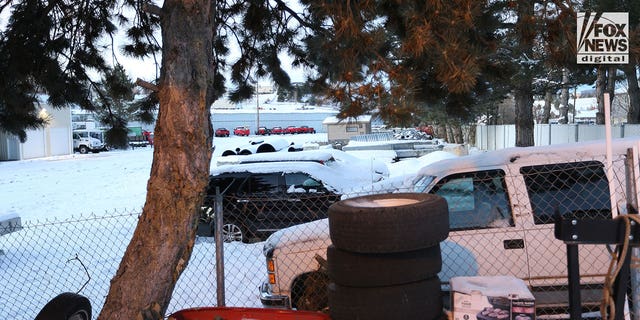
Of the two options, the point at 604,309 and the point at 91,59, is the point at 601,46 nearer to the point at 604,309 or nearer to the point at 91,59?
the point at 604,309

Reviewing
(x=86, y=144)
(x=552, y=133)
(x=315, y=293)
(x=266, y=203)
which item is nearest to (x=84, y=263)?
(x=266, y=203)

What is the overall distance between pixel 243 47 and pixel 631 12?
598cm

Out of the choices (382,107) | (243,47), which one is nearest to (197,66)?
(382,107)

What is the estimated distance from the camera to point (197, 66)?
4.31 m

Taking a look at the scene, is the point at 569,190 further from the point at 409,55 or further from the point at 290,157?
the point at 290,157

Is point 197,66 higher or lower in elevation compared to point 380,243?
higher

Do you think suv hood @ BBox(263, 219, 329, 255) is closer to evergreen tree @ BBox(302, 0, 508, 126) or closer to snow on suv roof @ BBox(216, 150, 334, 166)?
evergreen tree @ BBox(302, 0, 508, 126)

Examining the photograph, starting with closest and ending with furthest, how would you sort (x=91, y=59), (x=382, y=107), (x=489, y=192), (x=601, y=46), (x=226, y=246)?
1. (x=601, y=46)
2. (x=382, y=107)
3. (x=489, y=192)
4. (x=91, y=59)
5. (x=226, y=246)

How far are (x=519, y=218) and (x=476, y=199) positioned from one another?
0.44 metres

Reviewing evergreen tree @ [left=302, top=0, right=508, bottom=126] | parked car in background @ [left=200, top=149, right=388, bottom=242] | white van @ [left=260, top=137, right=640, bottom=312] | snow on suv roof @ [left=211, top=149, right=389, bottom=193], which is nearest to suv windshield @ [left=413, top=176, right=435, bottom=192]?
white van @ [left=260, top=137, right=640, bottom=312]

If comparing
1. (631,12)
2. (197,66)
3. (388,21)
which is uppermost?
(631,12)

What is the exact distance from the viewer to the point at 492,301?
3500mm

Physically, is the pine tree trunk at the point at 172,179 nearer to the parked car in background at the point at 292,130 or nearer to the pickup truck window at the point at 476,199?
the pickup truck window at the point at 476,199

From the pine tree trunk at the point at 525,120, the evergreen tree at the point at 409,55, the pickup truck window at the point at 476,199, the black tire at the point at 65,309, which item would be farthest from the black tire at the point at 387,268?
the pine tree trunk at the point at 525,120
